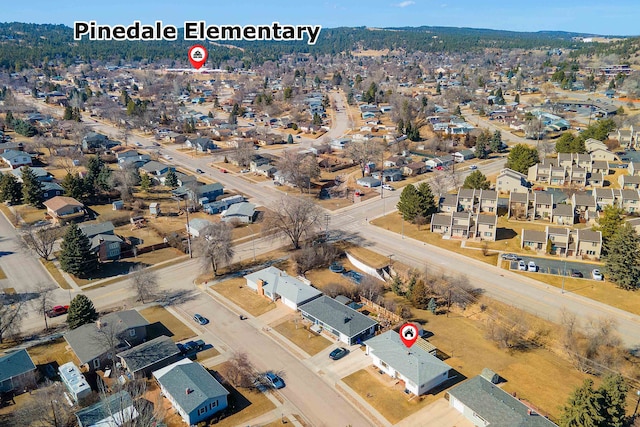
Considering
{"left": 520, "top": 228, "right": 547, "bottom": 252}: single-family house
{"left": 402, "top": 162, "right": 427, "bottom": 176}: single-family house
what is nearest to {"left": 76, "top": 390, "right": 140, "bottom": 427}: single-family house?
{"left": 520, "top": 228, "right": 547, "bottom": 252}: single-family house

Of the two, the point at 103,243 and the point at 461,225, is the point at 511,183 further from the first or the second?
the point at 103,243

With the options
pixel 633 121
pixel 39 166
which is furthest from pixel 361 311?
pixel 633 121

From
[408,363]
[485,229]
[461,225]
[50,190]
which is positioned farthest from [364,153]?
[408,363]

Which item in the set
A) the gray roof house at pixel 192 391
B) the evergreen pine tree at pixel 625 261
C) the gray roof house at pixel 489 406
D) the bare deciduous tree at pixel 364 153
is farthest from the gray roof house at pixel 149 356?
the bare deciduous tree at pixel 364 153

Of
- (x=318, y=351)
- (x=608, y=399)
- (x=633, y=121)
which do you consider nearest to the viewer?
(x=608, y=399)

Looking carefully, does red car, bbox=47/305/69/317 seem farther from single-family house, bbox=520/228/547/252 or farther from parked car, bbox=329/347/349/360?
single-family house, bbox=520/228/547/252

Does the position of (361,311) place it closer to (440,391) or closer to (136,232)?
Result: (440,391)

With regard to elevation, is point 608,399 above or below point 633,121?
below
